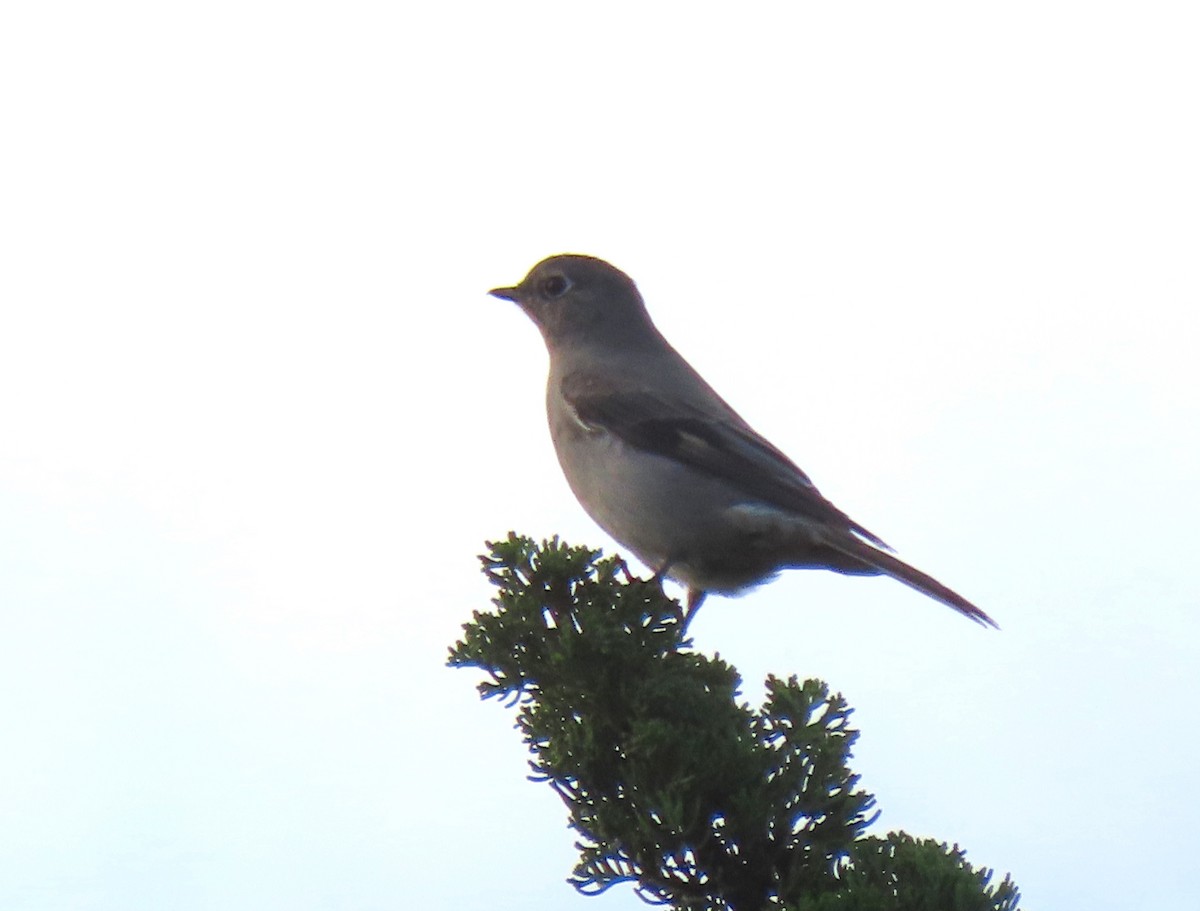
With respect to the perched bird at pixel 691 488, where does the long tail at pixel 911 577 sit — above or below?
below

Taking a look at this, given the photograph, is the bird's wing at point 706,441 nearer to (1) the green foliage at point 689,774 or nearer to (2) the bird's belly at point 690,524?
(2) the bird's belly at point 690,524

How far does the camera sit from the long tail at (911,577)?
577 centimetres

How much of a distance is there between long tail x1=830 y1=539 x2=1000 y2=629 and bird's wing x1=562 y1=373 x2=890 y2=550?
123 mm

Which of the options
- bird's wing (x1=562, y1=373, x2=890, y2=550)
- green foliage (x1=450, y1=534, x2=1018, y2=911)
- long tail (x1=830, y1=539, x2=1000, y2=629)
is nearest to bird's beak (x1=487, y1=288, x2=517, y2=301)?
bird's wing (x1=562, y1=373, x2=890, y2=550)

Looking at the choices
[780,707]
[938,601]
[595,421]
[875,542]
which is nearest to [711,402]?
[595,421]

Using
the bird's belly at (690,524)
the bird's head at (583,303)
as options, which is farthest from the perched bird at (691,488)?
the bird's head at (583,303)

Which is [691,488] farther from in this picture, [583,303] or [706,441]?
[583,303]

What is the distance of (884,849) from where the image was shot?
12.5 feet

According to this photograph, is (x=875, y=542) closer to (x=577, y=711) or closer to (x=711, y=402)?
(x=711, y=402)

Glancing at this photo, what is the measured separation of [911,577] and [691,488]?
1.29 m

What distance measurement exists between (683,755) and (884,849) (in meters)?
0.59

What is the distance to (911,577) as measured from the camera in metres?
6.08

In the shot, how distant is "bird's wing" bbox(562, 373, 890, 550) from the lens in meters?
6.78

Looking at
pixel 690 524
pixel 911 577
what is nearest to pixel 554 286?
pixel 690 524
